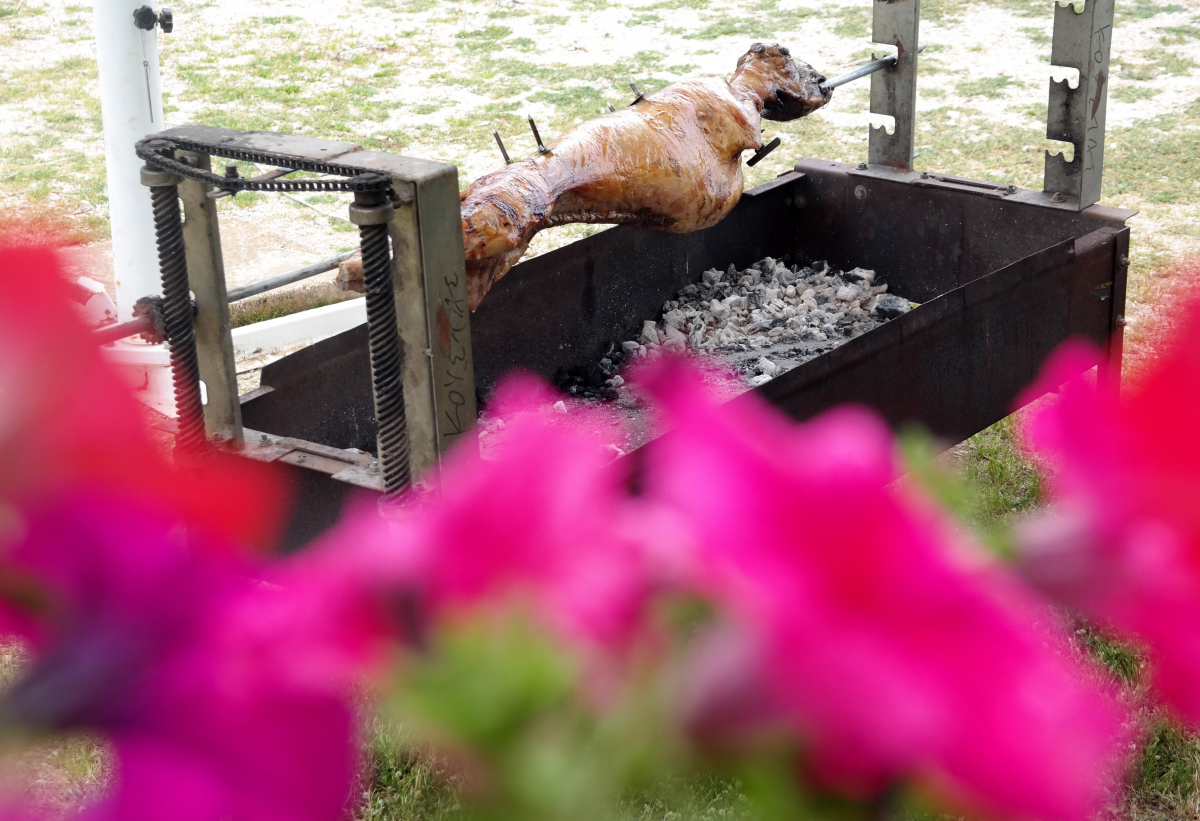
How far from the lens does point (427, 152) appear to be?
742 centimetres

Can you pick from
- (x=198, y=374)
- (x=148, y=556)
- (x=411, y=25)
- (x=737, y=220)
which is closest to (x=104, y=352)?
(x=148, y=556)

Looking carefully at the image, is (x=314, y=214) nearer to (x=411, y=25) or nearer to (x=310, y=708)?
(x=411, y=25)

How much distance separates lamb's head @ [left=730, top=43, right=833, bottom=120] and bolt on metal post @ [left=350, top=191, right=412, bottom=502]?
201 cm

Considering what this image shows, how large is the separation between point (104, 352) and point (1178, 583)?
0.56 ft

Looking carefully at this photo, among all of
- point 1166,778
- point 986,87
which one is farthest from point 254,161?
point 986,87

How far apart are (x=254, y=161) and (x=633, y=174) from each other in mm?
1196

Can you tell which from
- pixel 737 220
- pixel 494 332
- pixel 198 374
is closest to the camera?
pixel 198 374

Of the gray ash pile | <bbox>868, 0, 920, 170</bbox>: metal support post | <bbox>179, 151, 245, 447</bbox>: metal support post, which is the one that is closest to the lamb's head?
<bbox>868, 0, 920, 170</bbox>: metal support post

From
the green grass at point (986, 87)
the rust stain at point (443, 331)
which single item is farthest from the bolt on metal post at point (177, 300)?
the green grass at point (986, 87)

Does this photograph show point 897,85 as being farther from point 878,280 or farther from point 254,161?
point 254,161

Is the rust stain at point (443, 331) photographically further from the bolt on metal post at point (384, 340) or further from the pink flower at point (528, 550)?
the pink flower at point (528, 550)

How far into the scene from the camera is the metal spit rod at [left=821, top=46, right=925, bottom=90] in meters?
3.84

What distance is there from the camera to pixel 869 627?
169 millimetres

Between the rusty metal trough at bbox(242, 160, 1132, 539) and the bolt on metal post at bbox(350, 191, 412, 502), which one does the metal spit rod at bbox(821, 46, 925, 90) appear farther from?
the bolt on metal post at bbox(350, 191, 412, 502)
